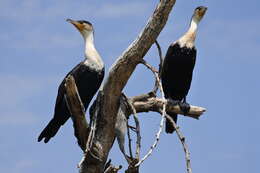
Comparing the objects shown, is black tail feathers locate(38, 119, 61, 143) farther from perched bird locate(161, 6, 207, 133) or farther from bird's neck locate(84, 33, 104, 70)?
perched bird locate(161, 6, 207, 133)

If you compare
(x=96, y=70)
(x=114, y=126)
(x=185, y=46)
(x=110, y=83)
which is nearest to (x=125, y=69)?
(x=110, y=83)

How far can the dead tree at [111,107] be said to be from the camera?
486cm

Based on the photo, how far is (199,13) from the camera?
7.06m

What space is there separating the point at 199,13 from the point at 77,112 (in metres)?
2.64

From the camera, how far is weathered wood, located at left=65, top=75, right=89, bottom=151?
4.80m

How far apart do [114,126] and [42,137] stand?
93cm

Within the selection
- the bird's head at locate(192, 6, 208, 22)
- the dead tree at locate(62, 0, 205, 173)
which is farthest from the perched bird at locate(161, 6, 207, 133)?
the dead tree at locate(62, 0, 205, 173)

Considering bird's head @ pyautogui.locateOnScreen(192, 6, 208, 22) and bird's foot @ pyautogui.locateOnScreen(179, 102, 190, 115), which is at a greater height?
bird's head @ pyautogui.locateOnScreen(192, 6, 208, 22)

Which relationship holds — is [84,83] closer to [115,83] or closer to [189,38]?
[115,83]

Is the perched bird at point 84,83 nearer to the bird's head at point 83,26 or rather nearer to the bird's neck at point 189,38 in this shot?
the bird's head at point 83,26

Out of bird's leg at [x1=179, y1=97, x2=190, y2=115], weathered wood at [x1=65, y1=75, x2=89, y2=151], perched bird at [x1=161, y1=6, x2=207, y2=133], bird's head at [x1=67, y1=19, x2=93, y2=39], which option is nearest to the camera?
weathered wood at [x1=65, y1=75, x2=89, y2=151]

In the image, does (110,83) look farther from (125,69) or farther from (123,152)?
(123,152)

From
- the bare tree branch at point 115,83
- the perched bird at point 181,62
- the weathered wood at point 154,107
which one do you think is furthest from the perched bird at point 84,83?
the perched bird at point 181,62

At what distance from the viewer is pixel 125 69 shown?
5.08 meters
